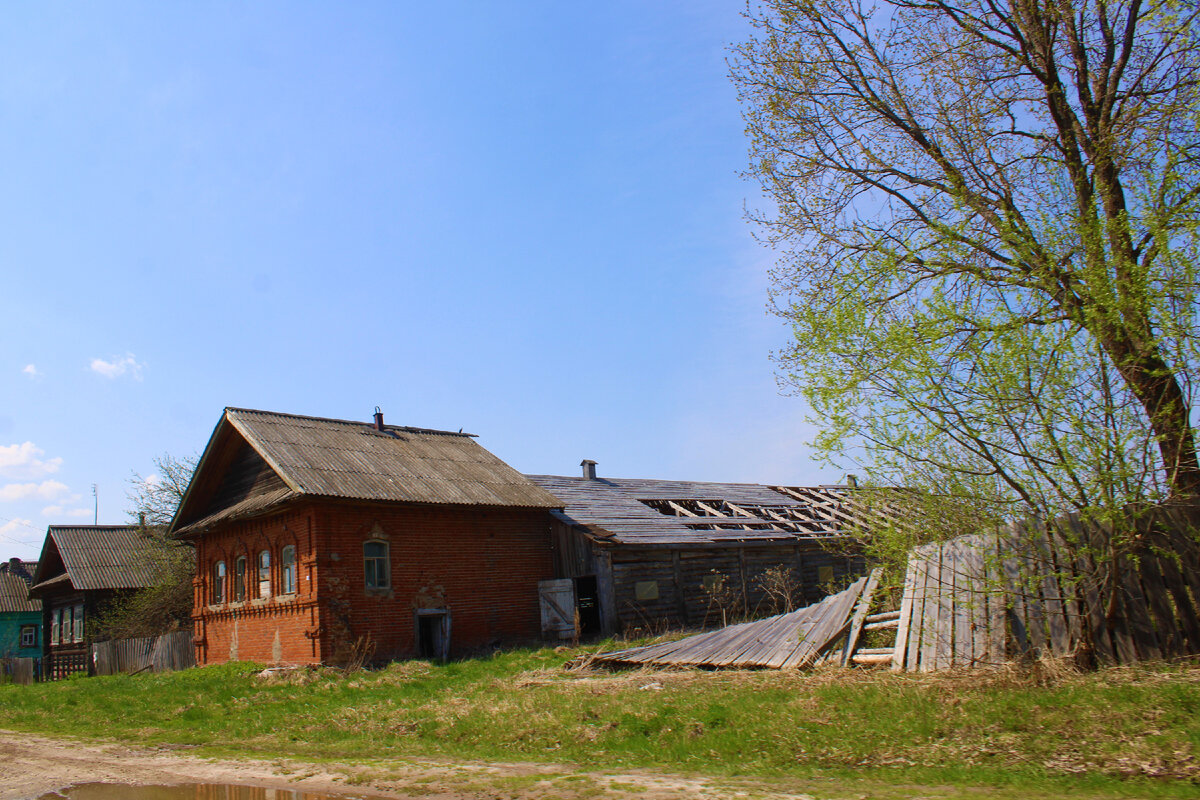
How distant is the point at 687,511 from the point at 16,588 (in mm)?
34481

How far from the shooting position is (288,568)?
1908 cm

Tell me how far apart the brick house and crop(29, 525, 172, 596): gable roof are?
26.1ft

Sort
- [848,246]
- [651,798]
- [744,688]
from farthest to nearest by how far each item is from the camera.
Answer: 1. [848,246]
2. [744,688]
3. [651,798]

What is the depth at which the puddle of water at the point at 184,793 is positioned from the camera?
6.77 meters

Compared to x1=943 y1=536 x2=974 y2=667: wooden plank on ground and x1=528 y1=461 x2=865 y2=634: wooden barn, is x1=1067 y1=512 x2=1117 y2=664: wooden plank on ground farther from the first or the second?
x1=528 y1=461 x2=865 y2=634: wooden barn

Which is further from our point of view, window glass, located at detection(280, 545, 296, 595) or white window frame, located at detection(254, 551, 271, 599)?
white window frame, located at detection(254, 551, 271, 599)

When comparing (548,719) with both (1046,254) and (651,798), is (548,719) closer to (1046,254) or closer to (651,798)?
(651,798)

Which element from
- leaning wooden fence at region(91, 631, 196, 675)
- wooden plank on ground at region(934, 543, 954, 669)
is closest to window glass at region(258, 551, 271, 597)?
leaning wooden fence at region(91, 631, 196, 675)

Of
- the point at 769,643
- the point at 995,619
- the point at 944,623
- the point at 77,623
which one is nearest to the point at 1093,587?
the point at 995,619

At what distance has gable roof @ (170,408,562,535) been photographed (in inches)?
741

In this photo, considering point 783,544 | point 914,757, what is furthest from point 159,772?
point 783,544

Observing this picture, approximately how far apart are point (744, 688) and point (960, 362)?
4.52m

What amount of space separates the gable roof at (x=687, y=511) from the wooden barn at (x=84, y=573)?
15.8m

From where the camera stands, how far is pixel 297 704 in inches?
516
